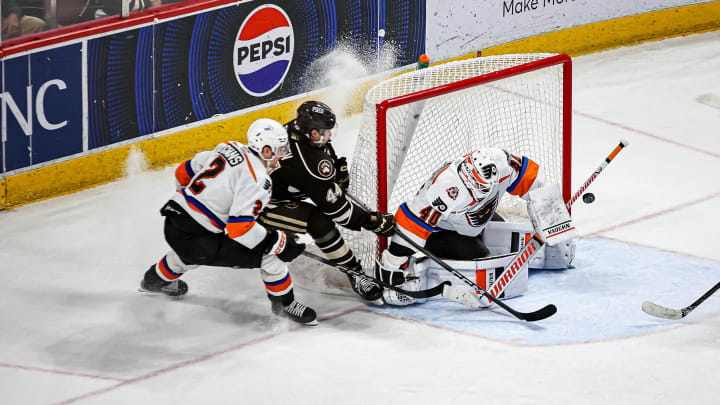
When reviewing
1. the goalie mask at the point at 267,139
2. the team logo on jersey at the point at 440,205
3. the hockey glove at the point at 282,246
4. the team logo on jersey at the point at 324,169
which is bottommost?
the hockey glove at the point at 282,246

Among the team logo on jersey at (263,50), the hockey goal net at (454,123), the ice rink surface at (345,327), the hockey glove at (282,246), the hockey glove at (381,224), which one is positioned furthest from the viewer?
the team logo on jersey at (263,50)

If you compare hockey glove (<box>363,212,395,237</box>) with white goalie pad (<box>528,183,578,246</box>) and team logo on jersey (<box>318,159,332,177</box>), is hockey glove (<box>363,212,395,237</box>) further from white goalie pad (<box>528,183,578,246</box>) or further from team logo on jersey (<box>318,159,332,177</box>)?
white goalie pad (<box>528,183,578,246</box>)

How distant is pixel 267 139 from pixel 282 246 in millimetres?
451

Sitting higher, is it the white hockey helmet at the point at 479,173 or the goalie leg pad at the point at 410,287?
the white hockey helmet at the point at 479,173

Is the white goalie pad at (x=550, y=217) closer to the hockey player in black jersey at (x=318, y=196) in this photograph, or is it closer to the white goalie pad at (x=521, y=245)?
the white goalie pad at (x=521, y=245)

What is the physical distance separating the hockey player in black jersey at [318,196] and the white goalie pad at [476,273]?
22 cm

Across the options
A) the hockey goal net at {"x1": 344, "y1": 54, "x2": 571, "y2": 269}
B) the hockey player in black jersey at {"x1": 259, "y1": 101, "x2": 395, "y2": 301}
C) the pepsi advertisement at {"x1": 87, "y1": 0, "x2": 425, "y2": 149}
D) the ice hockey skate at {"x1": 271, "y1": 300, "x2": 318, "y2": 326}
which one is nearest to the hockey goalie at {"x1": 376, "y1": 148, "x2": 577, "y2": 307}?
the hockey player in black jersey at {"x1": 259, "y1": 101, "x2": 395, "y2": 301}

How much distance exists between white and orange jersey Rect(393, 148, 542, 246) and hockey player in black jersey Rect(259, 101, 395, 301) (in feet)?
0.36

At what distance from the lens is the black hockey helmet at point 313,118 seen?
459cm

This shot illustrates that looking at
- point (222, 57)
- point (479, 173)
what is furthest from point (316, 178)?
point (222, 57)

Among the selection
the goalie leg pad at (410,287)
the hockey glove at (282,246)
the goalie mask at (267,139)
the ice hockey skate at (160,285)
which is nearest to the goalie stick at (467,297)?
the goalie leg pad at (410,287)

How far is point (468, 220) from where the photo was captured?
4.80m

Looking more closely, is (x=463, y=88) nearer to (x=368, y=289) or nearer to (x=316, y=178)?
(x=316, y=178)

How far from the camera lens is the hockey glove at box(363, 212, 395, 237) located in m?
4.70
